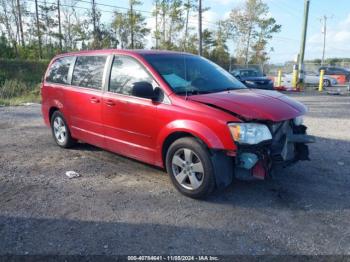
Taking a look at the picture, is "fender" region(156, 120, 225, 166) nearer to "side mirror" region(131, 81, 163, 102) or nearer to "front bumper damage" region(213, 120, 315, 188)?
"front bumper damage" region(213, 120, 315, 188)

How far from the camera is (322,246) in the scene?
313 centimetres

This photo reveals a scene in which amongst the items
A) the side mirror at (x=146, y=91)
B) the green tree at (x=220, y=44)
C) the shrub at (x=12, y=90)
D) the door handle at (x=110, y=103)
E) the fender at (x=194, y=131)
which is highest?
the green tree at (x=220, y=44)

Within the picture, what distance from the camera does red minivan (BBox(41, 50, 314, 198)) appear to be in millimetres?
3818

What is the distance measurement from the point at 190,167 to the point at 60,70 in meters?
3.58

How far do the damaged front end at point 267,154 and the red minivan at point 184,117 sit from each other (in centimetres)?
1

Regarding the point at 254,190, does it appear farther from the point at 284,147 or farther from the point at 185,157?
the point at 185,157

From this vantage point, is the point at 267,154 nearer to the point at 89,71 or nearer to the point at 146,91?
the point at 146,91

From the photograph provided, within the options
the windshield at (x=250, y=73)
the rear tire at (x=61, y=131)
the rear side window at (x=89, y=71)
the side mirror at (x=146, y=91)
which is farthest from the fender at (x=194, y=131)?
the windshield at (x=250, y=73)

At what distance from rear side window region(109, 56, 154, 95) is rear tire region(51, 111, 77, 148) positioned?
68.5 inches

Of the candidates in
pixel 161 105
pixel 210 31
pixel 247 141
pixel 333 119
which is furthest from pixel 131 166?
pixel 210 31

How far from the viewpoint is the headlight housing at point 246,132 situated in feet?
12.2

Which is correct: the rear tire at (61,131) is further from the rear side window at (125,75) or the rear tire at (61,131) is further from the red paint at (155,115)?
the rear side window at (125,75)

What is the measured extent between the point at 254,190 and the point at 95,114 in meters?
2.68

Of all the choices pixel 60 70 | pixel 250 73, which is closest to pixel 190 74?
pixel 60 70
